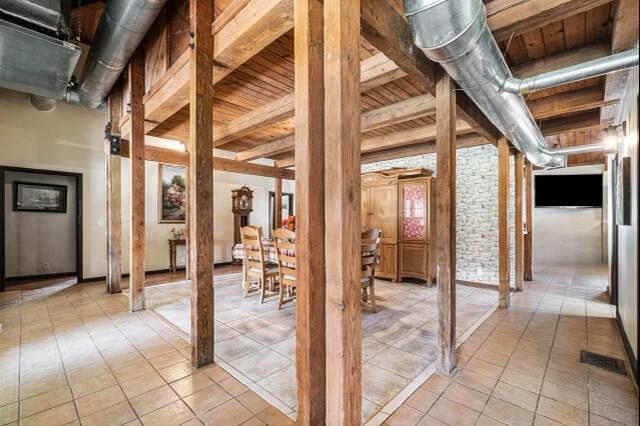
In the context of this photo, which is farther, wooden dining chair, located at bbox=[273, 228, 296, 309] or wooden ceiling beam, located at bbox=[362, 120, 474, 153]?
wooden ceiling beam, located at bbox=[362, 120, 474, 153]

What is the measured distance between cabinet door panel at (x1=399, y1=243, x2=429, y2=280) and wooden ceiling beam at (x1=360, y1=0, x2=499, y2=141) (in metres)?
3.16

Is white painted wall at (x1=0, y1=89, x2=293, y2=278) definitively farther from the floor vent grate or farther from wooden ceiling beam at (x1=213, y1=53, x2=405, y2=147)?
the floor vent grate

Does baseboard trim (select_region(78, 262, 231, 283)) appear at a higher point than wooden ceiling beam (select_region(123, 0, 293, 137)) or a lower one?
lower

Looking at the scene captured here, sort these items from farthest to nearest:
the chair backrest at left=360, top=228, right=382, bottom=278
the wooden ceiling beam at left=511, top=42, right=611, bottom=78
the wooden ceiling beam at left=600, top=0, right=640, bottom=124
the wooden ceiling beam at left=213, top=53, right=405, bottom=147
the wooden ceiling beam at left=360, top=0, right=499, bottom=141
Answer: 1. the chair backrest at left=360, top=228, right=382, bottom=278
2. the wooden ceiling beam at left=213, top=53, right=405, bottom=147
3. the wooden ceiling beam at left=511, top=42, right=611, bottom=78
4. the wooden ceiling beam at left=600, top=0, right=640, bottom=124
5. the wooden ceiling beam at left=360, top=0, right=499, bottom=141

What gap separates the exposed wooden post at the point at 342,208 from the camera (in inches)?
45.9

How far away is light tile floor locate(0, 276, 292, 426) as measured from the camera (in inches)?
62.2

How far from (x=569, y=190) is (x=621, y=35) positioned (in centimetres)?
717

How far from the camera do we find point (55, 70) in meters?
3.01

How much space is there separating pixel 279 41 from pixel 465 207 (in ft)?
13.9

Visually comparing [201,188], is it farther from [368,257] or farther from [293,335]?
[368,257]

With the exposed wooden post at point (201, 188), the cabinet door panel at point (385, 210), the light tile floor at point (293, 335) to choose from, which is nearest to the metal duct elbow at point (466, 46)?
the exposed wooden post at point (201, 188)

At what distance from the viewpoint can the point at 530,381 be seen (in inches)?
76.5

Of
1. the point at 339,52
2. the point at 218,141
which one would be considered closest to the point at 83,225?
the point at 218,141

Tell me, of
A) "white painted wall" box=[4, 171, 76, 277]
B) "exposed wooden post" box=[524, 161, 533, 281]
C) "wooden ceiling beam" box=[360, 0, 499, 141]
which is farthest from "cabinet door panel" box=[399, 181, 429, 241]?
"white painted wall" box=[4, 171, 76, 277]
